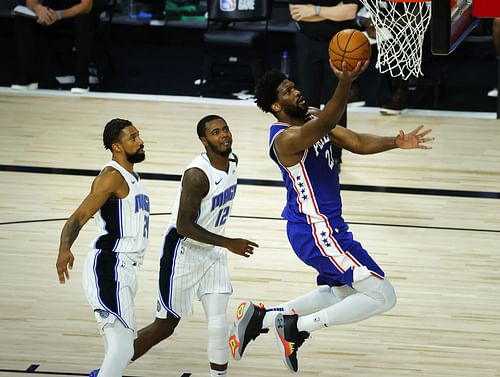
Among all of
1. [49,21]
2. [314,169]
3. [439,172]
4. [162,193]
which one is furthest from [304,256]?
[49,21]

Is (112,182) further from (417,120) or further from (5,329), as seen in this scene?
(417,120)

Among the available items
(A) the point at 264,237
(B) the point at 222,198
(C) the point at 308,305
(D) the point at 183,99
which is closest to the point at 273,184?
(A) the point at 264,237

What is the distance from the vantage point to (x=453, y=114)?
472 inches

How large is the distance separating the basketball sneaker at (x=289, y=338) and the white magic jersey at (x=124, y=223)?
0.91 meters

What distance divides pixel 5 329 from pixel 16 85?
23.5 ft

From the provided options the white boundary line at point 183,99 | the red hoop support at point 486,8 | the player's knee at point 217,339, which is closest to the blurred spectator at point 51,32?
the white boundary line at point 183,99

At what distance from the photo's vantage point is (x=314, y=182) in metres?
5.52

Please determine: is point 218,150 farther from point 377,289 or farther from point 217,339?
point 377,289

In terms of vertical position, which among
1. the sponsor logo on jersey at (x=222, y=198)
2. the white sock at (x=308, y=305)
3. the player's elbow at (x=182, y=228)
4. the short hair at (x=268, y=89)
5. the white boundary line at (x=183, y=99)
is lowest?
the white boundary line at (x=183, y=99)

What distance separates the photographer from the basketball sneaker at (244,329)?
573cm

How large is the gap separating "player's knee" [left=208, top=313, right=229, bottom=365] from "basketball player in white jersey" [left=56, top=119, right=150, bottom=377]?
41 centimetres

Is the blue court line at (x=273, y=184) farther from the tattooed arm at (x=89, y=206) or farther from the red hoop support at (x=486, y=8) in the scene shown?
the tattooed arm at (x=89, y=206)

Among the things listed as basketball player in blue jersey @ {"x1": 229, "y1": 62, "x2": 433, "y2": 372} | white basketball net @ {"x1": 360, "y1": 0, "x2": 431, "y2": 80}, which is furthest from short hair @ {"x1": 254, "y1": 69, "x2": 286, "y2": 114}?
white basketball net @ {"x1": 360, "y1": 0, "x2": 431, "y2": 80}

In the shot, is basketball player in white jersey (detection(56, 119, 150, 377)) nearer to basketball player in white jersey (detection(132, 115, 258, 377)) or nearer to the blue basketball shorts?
basketball player in white jersey (detection(132, 115, 258, 377))
